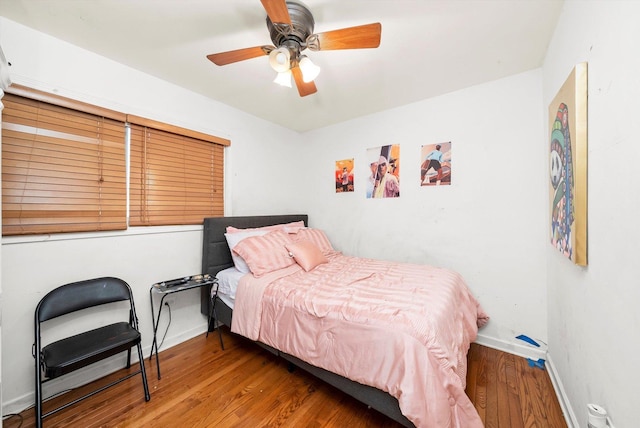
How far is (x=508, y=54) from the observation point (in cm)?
186

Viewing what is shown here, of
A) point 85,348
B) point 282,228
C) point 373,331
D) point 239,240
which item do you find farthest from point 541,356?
point 85,348

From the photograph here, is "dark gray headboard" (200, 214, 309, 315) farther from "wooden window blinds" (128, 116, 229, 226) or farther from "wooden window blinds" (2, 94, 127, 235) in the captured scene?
"wooden window blinds" (2, 94, 127, 235)

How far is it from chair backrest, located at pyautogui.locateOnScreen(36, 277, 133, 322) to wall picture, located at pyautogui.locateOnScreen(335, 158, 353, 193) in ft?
7.92

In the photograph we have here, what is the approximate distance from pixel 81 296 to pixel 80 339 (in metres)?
0.29

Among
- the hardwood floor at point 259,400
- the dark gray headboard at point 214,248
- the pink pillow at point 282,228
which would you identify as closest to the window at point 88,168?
the dark gray headboard at point 214,248

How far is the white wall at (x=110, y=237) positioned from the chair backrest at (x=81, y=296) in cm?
11

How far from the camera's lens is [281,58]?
4.60 feet

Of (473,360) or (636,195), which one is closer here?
(636,195)

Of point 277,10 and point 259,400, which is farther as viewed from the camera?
point 259,400

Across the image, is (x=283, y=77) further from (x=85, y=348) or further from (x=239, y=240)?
(x=85, y=348)

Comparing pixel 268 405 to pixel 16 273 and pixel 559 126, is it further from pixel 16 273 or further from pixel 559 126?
pixel 559 126

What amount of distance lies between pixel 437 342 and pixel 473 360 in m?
1.26

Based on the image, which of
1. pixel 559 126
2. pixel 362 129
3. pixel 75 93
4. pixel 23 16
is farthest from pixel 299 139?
pixel 559 126

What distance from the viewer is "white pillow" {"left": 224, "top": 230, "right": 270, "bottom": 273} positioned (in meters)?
2.26
